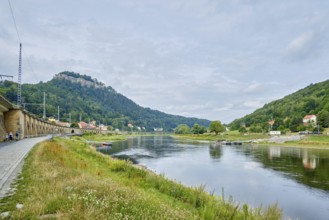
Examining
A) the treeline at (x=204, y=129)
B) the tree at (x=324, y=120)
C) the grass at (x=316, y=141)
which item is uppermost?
the tree at (x=324, y=120)

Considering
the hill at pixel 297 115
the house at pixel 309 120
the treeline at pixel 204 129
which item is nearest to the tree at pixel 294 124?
the hill at pixel 297 115

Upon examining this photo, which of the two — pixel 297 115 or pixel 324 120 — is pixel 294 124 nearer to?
pixel 297 115

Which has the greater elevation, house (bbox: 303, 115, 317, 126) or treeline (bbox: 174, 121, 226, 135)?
house (bbox: 303, 115, 317, 126)

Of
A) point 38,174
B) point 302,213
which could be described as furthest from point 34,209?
point 302,213

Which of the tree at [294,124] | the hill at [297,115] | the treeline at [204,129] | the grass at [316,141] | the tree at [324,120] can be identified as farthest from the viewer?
the treeline at [204,129]

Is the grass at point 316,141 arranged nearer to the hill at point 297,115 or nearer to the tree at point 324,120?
the tree at point 324,120

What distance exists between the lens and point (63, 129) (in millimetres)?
107375

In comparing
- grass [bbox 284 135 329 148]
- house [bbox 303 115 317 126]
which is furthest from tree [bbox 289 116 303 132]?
grass [bbox 284 135 329 148]

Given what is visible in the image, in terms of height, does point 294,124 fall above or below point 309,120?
below

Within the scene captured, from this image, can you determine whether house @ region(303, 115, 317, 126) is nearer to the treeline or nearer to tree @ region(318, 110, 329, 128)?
tree @ region(318, 110, 329, 128)

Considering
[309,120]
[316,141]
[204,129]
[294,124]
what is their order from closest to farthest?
[316,141] → [294,124] → [309,120] → [204,129]

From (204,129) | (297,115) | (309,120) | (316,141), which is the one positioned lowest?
(316,141)

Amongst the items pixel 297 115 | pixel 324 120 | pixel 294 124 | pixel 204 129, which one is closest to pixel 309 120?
pixel 294 124

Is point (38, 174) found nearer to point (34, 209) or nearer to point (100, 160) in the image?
point (34, 209)
